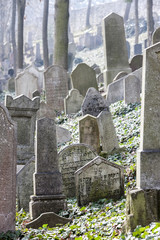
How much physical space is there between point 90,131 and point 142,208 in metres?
5.17

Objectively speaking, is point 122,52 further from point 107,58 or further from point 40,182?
point 40,182

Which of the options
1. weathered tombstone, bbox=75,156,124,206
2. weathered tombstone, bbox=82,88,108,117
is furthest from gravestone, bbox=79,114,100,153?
weathered tombstone, bbox=75,156,124,206

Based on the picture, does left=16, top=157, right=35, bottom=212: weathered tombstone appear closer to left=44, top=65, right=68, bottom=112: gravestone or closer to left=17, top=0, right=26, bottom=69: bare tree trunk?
left=44, top=65, right=68, bottom=112: gravestone

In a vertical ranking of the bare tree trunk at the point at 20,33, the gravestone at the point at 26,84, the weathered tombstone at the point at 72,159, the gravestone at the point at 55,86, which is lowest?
the weathered tombstone at the point at 72,159

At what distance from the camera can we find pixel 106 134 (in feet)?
33.0

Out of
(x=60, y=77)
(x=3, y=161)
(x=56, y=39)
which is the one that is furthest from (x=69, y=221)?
(x=56, y=39)

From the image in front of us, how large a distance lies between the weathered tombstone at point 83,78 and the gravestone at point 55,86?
1.26 feet

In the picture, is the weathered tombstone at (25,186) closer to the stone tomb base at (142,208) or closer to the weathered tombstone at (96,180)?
the weathered tombstone at (96,180)

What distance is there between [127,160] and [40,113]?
21.5ft

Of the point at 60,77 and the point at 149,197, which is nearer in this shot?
the point at 149,197

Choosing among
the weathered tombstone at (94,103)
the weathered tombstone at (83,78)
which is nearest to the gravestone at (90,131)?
the weathered tombstone at (94,103)

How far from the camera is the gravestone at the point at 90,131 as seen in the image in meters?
10.2

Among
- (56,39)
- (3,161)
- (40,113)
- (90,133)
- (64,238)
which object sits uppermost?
(56,39)

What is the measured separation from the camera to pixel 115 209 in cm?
673
